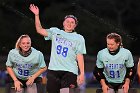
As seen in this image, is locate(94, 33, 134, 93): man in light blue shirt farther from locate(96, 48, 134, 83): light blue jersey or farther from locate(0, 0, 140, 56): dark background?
locate(0, 0, 140, 56): dark background

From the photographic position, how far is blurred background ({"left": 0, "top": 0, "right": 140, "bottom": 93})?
2762cm

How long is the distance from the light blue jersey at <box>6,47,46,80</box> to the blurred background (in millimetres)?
13253

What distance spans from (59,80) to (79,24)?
21658 mm

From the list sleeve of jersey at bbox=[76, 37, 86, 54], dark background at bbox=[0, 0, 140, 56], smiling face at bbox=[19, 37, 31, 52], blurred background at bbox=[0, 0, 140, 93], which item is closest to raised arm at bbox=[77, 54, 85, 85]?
sleeve of jersey at bbox=[76, 37, 86, 54]

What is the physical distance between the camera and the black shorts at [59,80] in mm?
8422

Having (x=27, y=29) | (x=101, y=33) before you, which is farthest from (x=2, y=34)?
(x=101, y=33)

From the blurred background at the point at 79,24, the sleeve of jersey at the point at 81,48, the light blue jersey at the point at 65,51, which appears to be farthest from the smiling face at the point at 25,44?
the blurred background at the point at 79,24

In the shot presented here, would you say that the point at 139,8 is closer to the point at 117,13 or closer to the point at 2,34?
the point at 117,13

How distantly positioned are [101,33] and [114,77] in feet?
74.5

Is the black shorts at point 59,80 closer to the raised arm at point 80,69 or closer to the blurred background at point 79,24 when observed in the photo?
the raised arm at point 80,69

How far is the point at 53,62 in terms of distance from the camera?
8.52 m

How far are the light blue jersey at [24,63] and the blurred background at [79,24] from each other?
522 inches

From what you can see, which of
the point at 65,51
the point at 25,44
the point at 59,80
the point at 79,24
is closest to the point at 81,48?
the point at 65,51

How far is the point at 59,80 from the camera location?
8.46 m
